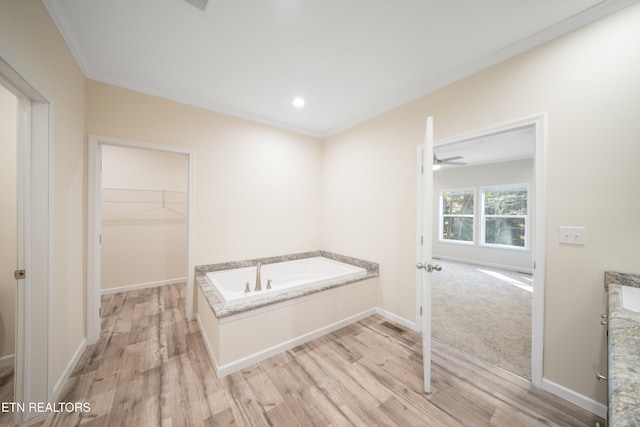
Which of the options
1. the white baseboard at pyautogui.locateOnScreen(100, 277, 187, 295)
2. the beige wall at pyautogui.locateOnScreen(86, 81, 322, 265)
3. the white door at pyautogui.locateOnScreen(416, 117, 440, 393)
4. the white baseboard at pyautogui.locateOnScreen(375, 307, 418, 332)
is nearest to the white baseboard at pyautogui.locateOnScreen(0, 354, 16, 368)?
the beige wall at pyautogui.locateOnScreen(86, 81, 322, 265)

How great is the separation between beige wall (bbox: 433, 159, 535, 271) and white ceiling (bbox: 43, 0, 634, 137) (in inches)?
172

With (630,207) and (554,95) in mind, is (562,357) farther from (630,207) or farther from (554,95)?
(554,95)

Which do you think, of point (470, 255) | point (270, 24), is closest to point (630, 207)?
point (270, 24)

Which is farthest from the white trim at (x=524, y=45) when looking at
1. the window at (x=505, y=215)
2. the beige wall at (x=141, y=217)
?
the window at (x=505, y=215)

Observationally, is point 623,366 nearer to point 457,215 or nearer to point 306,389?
point 306,389

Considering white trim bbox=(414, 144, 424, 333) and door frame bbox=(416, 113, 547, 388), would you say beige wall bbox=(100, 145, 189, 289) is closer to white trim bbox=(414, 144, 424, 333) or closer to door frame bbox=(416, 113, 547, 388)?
white trim bbox=(414, 144, 424, 333)

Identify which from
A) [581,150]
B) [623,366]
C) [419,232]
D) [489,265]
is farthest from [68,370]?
[489,265]

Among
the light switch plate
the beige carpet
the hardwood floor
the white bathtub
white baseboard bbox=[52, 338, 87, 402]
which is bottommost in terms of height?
the hardwood floor

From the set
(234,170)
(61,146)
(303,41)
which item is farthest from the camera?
(234,170)

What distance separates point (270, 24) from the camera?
1581 mm

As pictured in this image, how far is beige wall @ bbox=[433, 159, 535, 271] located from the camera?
4973 mm

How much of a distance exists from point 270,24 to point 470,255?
646 cm

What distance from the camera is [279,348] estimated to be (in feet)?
6.66

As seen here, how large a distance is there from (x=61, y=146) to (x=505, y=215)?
7324 millimetres
